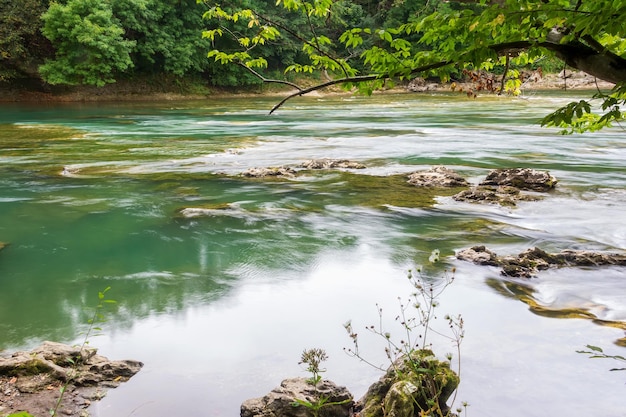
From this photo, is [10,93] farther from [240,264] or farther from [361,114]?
[240,264]

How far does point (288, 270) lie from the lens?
6.99 m

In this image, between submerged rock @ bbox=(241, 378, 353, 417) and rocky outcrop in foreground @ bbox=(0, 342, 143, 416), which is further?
rocky outcrop in foreground @ bbox=(0, 342, 143, 416)

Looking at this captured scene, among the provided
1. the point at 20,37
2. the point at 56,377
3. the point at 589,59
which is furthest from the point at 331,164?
the point at 20,37

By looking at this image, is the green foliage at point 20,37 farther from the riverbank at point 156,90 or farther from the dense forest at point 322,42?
the riverbank at point 156,90

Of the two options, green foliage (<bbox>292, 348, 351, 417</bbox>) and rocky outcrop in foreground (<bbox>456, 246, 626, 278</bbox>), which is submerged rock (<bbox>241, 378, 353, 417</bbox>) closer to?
green foliage (<bbox>292, 348, 351, 417</bbox>)

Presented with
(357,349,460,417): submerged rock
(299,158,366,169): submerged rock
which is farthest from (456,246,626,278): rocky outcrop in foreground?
(299,158,366,169): submerged rock

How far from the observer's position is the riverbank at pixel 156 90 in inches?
1467

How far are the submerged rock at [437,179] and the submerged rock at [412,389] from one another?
7.79m

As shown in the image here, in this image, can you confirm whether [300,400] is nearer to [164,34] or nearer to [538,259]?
[538,259]

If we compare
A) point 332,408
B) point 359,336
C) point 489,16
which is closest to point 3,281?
point 359,336

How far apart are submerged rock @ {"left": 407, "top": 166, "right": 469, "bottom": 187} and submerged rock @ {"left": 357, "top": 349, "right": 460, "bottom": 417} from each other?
7.79 meters

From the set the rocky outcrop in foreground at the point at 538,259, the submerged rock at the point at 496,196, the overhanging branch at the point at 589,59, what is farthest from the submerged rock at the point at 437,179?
the overhanging branch at the point at 589,59

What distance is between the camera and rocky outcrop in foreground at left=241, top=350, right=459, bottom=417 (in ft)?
10.2

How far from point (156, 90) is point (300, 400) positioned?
139 feet
